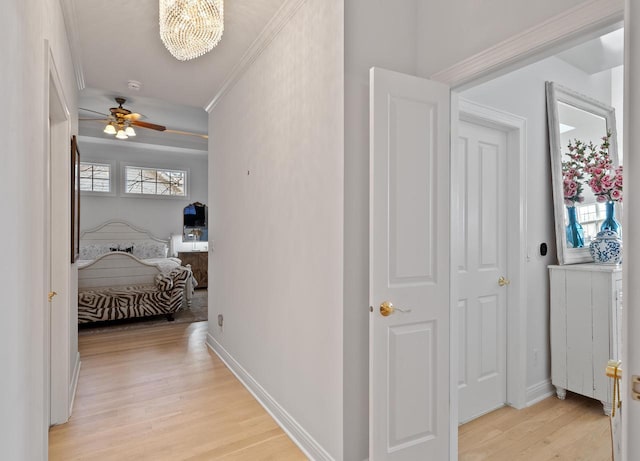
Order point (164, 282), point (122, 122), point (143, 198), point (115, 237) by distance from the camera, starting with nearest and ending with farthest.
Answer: point (122, 122) → point (164, 282) → point (115, 237) → point (143, 198)

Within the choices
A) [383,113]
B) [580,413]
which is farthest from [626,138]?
[580,413]

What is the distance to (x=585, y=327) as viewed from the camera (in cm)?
268

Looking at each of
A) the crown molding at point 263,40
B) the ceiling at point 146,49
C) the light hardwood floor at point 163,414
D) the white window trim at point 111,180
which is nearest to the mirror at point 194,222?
the white window trim at point 111,180

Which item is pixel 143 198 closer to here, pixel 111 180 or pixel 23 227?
pixel 111 180

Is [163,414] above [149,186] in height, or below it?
below

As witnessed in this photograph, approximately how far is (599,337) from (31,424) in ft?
10.9

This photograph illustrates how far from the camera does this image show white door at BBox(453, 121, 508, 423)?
2.54 m

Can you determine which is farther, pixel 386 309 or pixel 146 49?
pixel 146 49

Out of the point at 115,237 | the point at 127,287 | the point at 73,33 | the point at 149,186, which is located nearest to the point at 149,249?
the point at 115,237

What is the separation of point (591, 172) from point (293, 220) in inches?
93.2

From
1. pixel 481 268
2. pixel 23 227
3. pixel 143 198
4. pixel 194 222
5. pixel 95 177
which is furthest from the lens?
pixel 194 222

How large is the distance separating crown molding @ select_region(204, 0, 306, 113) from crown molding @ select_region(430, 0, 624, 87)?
114 cm

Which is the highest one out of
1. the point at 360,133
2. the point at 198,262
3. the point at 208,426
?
the point at 360,133

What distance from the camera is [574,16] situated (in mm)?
1351
